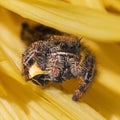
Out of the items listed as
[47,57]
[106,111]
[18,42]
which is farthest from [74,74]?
[18,42]

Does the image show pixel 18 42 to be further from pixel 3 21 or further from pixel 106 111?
pixel 106 111

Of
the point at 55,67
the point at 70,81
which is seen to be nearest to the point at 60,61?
the point at 55,67

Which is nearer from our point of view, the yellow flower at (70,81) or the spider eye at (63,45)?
the yellow flower at (70,81)

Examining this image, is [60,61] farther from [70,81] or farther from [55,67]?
[70,81]

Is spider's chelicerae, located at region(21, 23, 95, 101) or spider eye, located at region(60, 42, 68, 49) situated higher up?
spider eye, located at region(60, 42, 68, 49)

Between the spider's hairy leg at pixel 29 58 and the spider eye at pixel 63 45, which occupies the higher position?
the spider eye at pixel 63 45
